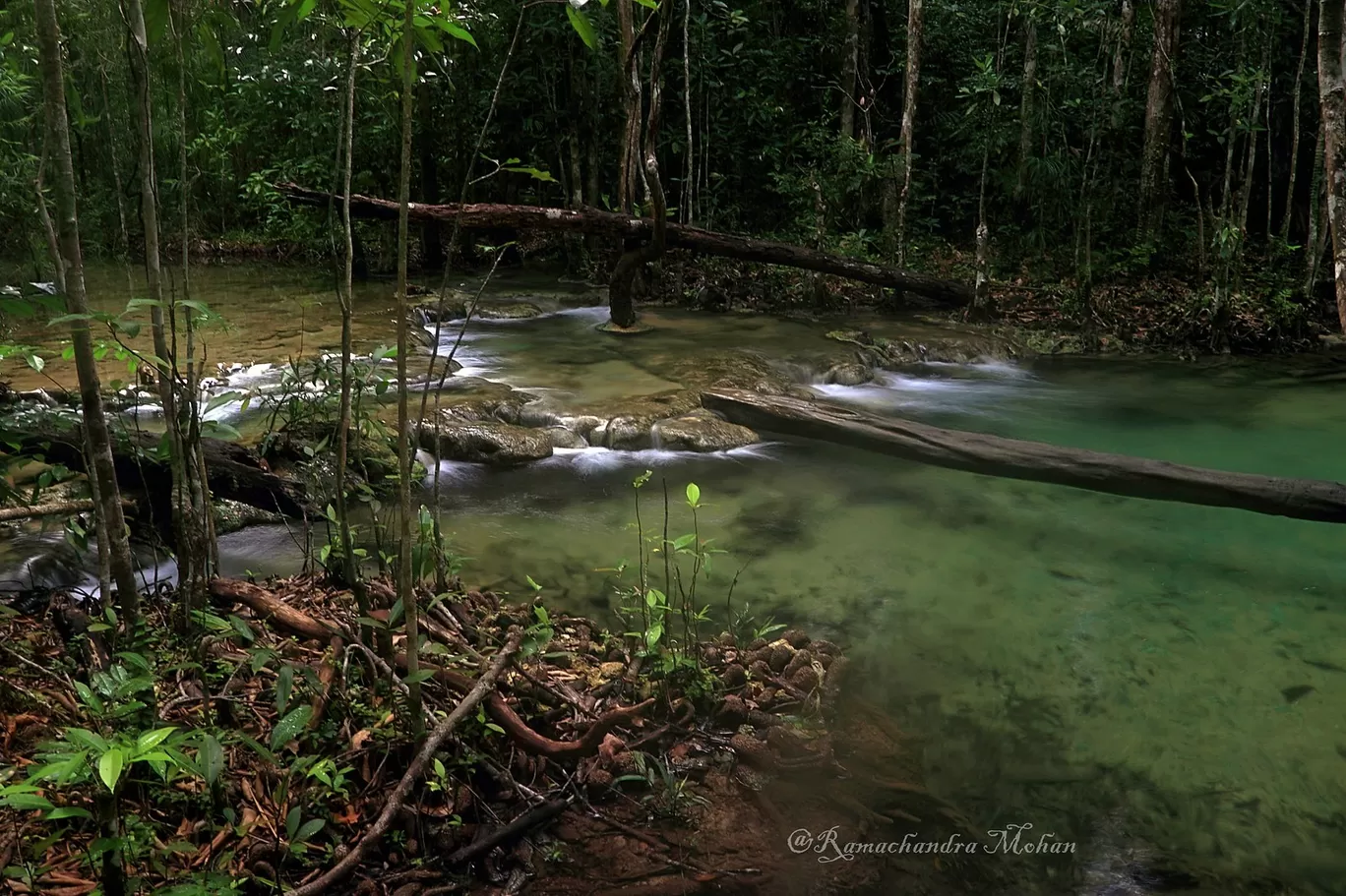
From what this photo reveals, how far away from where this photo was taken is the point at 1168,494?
579 cm

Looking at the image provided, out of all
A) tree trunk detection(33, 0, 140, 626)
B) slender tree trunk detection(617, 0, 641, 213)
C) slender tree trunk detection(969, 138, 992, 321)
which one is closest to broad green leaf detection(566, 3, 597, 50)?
tree trunk detection(33, 0, 140, 626)

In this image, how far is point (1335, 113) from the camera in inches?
171

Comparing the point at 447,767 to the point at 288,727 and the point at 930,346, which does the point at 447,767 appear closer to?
the point at 288,727

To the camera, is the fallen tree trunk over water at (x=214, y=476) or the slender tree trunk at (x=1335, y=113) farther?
the fallen tree trunk over water at (x=214, y=476)

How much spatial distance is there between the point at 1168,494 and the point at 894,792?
3.59 m

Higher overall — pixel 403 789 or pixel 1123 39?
pixel 1123 39

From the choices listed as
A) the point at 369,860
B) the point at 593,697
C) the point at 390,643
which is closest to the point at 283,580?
the point at 390,643

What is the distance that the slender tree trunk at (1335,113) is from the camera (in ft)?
13.8

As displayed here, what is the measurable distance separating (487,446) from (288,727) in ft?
15.6

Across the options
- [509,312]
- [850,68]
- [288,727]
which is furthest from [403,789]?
[850,68]

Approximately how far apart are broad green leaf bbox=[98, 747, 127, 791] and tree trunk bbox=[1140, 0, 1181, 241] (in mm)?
13964

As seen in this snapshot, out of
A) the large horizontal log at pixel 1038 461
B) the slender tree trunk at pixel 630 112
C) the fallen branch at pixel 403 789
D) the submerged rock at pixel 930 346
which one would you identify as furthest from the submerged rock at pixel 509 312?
the fallen branch at pixel 403 789

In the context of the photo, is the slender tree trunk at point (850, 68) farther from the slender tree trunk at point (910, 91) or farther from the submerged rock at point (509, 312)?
the submerged rock at point (509, 312)

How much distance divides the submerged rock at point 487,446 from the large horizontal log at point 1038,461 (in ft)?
6.02
